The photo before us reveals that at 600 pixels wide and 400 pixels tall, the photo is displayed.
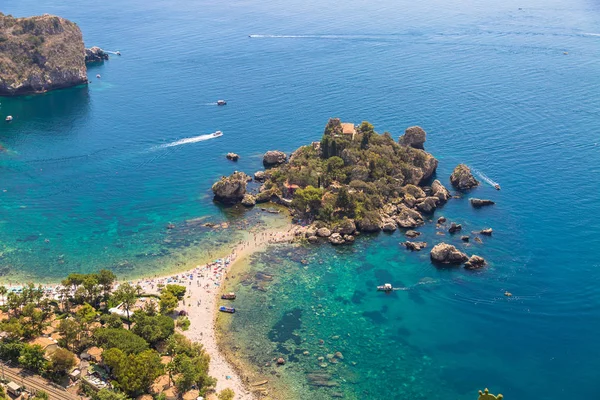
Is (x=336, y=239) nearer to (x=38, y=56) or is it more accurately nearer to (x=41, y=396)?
(x=41, y=396)

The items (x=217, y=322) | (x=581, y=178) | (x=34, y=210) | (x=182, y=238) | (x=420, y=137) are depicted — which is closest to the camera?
(x=217, y=322)

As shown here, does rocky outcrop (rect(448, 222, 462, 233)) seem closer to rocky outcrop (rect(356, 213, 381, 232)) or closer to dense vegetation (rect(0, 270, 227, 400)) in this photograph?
rocky outcrop (rect(356, 213, 381, 232))

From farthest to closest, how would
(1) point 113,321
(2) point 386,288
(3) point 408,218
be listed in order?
(3) point 408,218
(2) point 386,288
(1) point 113,321

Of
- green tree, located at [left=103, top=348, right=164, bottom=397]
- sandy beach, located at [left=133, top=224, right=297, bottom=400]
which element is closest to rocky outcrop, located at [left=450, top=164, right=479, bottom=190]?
sandy beach, located at [left=133, top=224, right=297, bottom=400]

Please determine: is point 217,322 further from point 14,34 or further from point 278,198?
point 14,34

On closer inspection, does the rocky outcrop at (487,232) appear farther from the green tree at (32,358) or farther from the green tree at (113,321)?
the green tree at (32,358)

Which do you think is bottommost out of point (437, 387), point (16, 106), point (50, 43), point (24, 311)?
point (437, 387)

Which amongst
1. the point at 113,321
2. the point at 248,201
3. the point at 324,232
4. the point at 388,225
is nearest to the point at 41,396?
the point at 113,321

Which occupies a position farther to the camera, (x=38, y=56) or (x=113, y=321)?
(x=38, y=56)

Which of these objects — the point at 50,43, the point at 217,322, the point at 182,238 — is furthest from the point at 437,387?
Answer: the point at 50,43
